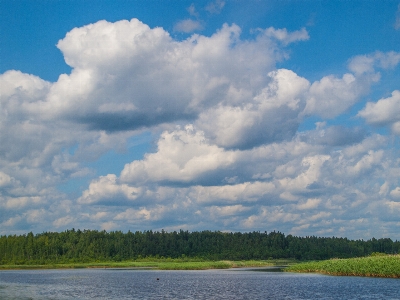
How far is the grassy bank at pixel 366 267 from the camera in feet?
262

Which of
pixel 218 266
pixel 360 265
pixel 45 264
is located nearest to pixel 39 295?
pixel 360 265

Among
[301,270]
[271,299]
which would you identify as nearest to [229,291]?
[271,299]

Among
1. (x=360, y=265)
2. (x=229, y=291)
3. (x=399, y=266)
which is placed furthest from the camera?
(x=360, y=265)

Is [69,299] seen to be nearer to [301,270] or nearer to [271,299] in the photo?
[271,299]

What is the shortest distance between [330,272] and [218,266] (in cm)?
6863

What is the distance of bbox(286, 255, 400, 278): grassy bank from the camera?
262ft

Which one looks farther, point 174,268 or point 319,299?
point 174,268

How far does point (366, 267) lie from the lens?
279 ft

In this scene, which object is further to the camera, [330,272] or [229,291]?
[330,272]

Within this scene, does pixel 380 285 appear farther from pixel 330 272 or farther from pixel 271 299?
pixel 330 272

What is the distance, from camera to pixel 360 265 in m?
86.7

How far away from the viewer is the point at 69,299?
55844mm

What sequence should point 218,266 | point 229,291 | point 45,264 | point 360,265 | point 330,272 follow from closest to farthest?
1. point 229,291
2. point 360,265
3. point 330,272
4. point 218,266
5. point 45,264

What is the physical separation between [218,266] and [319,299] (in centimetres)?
10750
